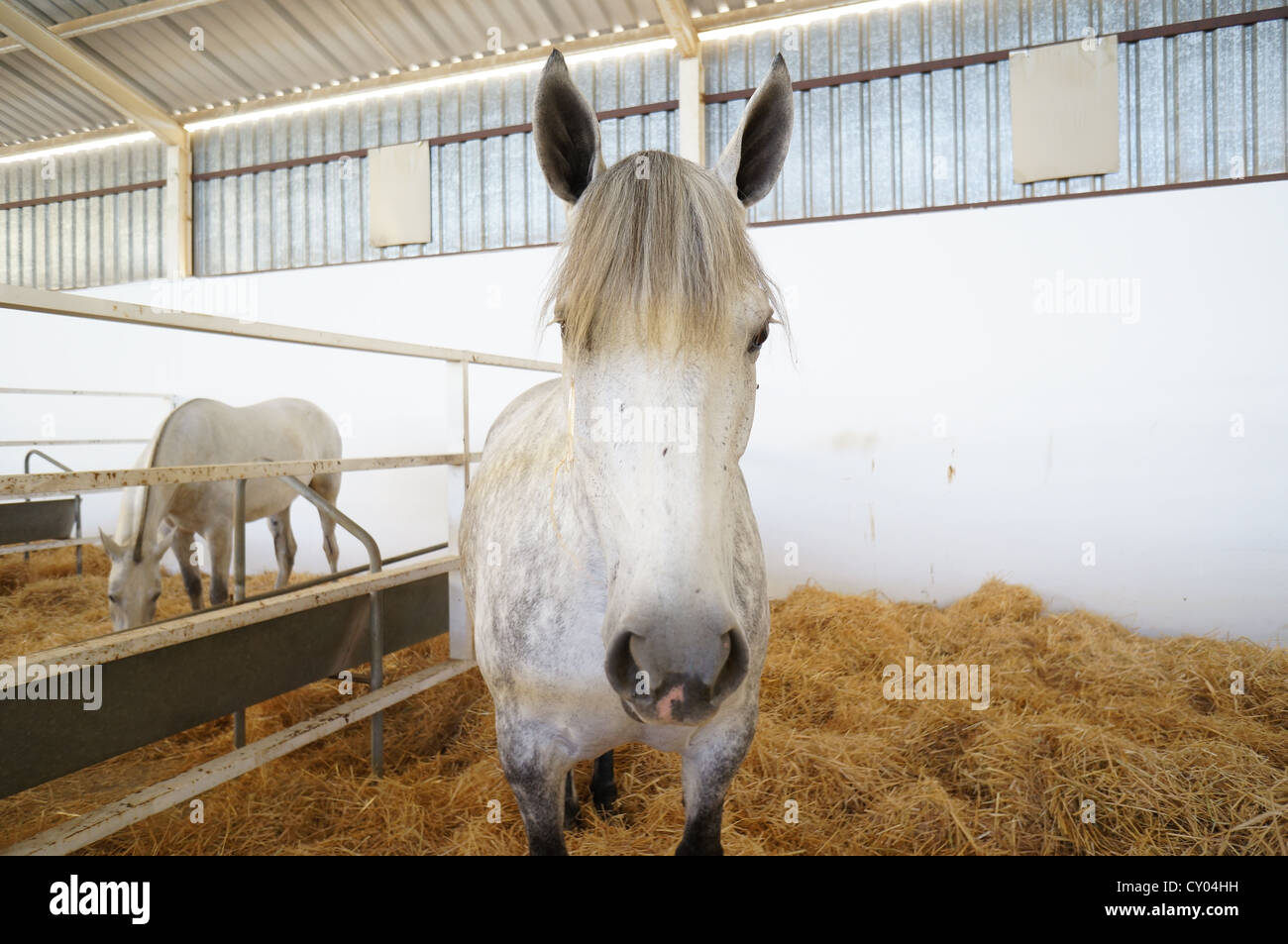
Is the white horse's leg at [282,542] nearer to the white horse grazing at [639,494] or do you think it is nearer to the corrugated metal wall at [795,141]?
the corrugated metal wall at [795,141]

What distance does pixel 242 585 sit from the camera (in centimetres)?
242

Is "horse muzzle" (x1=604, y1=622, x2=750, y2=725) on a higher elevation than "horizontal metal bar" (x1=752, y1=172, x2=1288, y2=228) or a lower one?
lower

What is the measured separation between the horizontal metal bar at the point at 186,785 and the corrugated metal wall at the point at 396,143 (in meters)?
4.47

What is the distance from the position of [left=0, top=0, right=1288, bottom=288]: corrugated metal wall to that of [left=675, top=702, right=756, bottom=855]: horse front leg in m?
4.69

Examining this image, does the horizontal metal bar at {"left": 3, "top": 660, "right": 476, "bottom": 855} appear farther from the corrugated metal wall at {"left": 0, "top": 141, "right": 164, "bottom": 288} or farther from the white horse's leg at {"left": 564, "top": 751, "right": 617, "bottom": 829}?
the corrugated metal wall at {"left": 0, "top": 141, "right": 164, "bottom": 288}

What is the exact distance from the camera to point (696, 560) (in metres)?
0.81

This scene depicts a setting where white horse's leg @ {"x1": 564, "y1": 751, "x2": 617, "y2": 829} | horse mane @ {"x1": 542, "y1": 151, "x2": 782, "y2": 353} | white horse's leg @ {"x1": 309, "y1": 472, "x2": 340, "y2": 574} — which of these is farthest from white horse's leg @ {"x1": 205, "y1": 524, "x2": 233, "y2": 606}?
horse mane @ {"x1": 542, "y1": 151, "x2": 782, "y2": 353}

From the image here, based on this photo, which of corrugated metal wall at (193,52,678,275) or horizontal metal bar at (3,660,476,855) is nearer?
horizontal metal bar at (3,660,476,855)

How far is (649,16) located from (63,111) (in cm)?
602

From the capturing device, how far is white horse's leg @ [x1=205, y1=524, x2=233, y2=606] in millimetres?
3586

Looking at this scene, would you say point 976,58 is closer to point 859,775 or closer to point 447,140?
point 447,140

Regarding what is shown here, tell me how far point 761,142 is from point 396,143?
582 centimetres

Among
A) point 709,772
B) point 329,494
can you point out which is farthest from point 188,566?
point 709,772

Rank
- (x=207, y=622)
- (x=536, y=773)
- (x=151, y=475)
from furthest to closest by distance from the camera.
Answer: (x=207, y=622), (x=151, y=475), (x=536, y=773)
